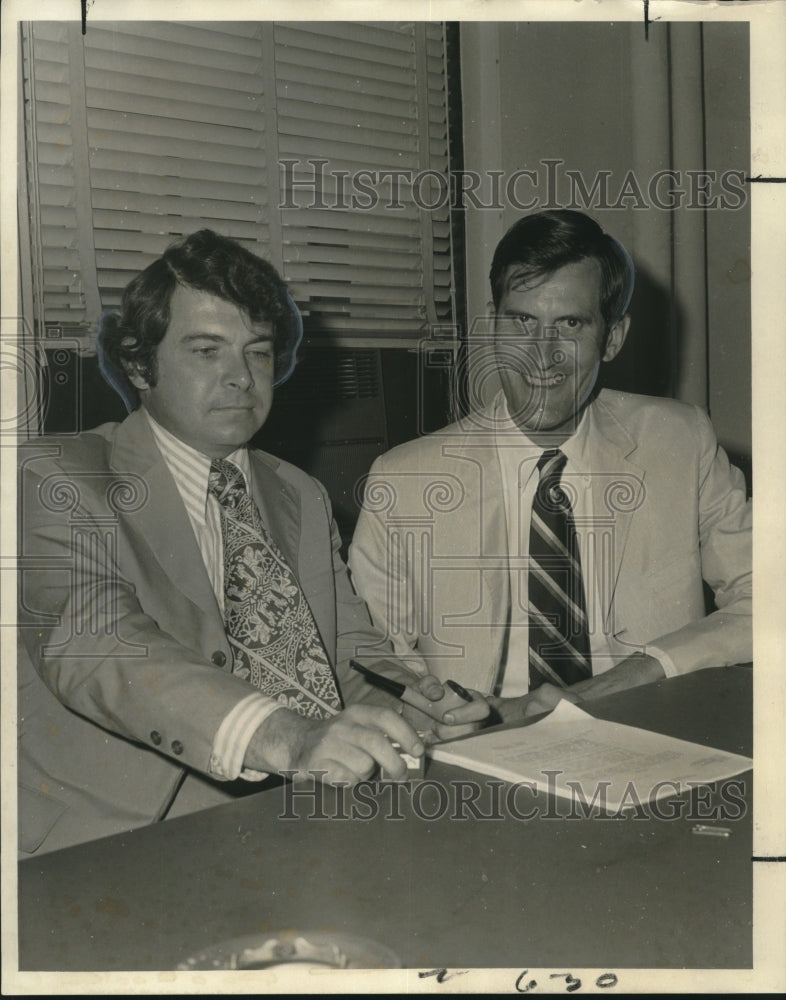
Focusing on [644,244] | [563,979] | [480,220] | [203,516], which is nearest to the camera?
[563,979]

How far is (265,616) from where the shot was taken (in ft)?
4.66

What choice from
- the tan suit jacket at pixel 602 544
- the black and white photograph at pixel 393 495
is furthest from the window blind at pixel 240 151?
the tan suit jacket at pixel 602 544

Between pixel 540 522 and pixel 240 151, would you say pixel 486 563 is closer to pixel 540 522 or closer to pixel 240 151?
pixel 540 522

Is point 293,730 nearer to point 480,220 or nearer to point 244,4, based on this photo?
→ point 480,220

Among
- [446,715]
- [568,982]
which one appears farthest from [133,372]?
[568,982]

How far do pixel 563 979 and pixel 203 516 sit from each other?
817 millimetres

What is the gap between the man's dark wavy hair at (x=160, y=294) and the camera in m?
1.41

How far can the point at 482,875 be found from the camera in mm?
909

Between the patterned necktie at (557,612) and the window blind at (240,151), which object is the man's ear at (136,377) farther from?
the patterned necktie at (557,612)

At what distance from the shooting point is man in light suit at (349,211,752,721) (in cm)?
156

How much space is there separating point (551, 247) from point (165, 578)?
87 cm

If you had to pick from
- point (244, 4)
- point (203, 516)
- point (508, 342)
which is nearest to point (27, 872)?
point (203, 516)

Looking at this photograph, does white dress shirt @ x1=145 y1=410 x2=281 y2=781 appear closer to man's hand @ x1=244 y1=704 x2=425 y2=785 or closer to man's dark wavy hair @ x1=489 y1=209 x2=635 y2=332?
man's hand @ x1=244 y1=704 x2=425 y2=785

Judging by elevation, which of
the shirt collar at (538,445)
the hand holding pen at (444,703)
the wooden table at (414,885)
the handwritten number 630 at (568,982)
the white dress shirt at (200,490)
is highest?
the shirt collar at (538,445)
